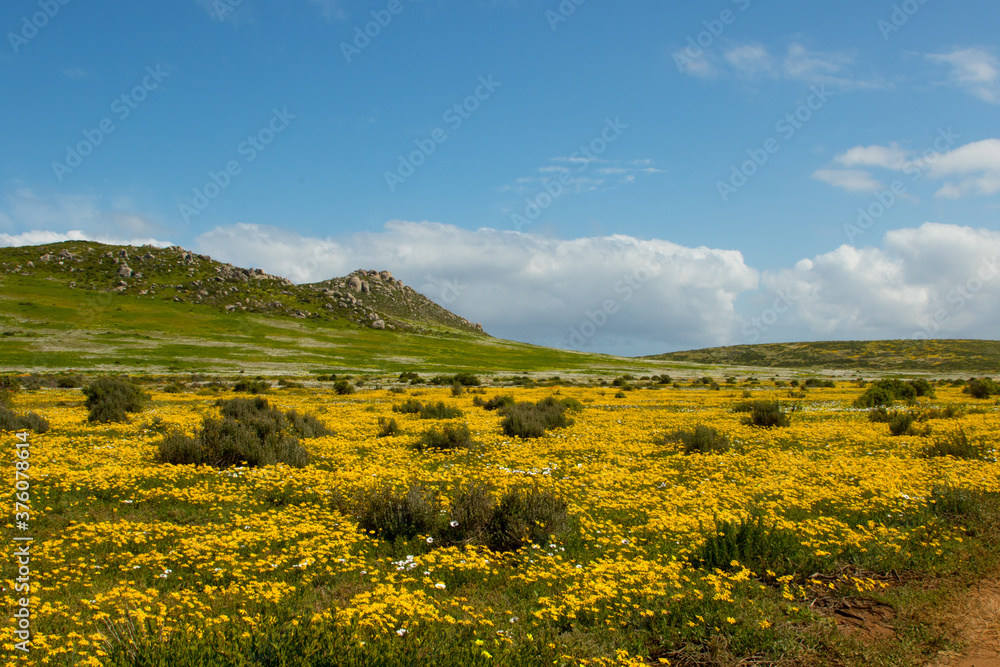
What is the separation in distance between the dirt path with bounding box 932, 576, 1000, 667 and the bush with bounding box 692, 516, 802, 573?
74.1 inches

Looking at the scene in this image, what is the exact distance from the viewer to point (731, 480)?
12.2 metres

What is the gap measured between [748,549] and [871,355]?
154 m

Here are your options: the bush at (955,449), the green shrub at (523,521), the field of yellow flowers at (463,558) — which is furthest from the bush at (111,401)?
the bush at (955,449)

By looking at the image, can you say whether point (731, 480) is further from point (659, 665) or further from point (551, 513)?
point (659, 665)

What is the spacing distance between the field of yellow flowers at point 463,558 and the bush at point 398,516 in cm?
31

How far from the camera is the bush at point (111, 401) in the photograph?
19.8m

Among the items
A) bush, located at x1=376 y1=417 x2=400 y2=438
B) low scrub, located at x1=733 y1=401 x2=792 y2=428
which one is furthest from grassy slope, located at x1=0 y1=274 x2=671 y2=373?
low scrub, located at x1=733 y1=401 x2=792 y2=428

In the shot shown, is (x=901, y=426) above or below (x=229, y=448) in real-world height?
above

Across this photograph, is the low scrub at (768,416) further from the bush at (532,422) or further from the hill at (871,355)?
the hill at (871,355)

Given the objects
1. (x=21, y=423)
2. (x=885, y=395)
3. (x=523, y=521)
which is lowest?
(x=21, y=423)

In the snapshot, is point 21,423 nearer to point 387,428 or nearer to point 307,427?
point 307,427

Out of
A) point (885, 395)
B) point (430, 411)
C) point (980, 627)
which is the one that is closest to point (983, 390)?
point (885, 395)

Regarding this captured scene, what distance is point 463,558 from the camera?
743 centimetres

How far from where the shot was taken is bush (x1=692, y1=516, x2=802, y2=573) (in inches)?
289
